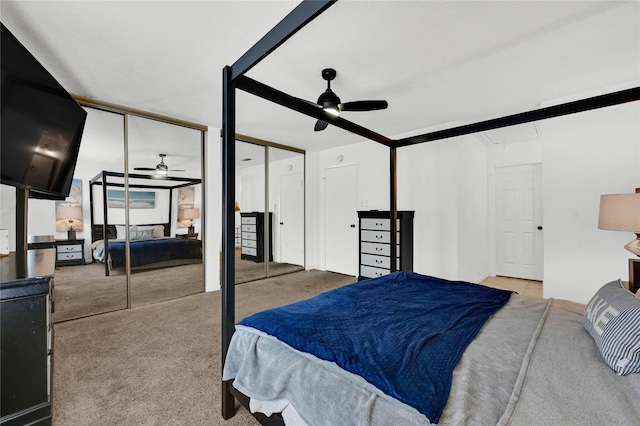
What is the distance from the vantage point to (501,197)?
16.7ft

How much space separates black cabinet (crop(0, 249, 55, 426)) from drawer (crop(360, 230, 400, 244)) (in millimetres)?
3383

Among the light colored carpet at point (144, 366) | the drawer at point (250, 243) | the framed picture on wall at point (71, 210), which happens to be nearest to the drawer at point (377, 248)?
the light colored carpet at point (144, 366)

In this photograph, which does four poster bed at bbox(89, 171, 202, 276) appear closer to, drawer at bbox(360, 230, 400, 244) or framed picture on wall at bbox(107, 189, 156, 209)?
framed picture on wall at bbox(107, 189, 156, 209)

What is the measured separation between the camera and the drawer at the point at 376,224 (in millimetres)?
3938

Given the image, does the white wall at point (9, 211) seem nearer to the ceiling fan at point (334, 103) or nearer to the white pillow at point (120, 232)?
the white pillow at point (120, 232)


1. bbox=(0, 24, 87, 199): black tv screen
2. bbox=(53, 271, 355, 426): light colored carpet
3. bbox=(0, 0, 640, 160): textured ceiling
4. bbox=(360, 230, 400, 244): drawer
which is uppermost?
bbox=(0, 0, 640, 160): textured ceiling

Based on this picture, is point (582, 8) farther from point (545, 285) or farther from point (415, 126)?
point (545, 285)

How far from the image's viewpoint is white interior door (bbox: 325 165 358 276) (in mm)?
5117

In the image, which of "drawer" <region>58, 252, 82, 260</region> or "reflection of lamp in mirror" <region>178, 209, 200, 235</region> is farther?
"reflection of lamp in mirror" <region>178, 209, 200, 235</region>

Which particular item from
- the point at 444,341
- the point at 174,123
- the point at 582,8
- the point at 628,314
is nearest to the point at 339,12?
the point at 582,8

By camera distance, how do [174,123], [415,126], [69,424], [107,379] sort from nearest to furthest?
[69,424], [107,379], [174,123], [415,126]

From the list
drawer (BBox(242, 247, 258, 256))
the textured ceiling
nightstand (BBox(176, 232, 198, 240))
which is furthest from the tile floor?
nightstand (BBox(176, 232, 198, 240))

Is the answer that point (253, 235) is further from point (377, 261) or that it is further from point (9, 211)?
point (9, 211)

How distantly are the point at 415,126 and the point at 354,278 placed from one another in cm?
268
